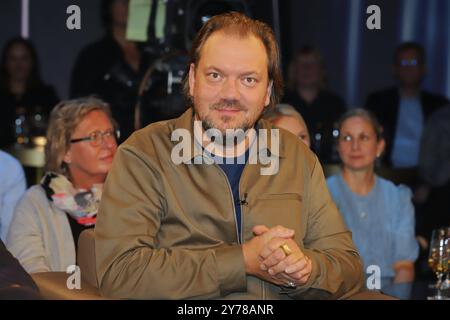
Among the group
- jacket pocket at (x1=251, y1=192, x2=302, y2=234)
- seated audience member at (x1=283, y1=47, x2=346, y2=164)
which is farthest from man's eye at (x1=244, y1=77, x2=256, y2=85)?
seated audience member at (x1=283, y1=47, x2=346, y2=164)

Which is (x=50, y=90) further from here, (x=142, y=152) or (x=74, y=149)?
(x=142, y=152)

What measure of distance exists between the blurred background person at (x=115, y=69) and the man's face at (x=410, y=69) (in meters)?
1.71

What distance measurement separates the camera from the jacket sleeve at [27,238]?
11.1 feet

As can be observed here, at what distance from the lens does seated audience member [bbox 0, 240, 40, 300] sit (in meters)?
2.40

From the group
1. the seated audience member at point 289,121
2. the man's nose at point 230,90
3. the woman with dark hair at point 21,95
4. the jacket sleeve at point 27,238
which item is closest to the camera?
the man's nose at point 230,90

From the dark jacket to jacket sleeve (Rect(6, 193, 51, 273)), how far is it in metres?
3.13

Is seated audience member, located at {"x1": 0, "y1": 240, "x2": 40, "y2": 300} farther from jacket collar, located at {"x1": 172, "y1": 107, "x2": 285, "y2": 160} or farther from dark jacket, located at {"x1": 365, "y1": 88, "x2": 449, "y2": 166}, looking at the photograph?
dark jacket, located at {"x1": 365, "y1": 88, "x2": 449, "y2": 166}

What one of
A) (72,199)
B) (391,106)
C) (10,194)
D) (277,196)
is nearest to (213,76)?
(277,196)

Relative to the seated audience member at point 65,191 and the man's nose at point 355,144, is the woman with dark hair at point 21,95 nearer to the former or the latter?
the seated audience member at point 65,191

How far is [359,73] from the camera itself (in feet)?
25.2

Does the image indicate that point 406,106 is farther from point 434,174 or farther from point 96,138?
point 96,138

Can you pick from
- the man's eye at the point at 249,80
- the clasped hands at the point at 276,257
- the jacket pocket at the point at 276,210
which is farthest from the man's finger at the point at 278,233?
the man's eye at the point at 249,80

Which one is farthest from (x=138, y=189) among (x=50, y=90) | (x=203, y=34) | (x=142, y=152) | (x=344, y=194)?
(x=50, y=90)
